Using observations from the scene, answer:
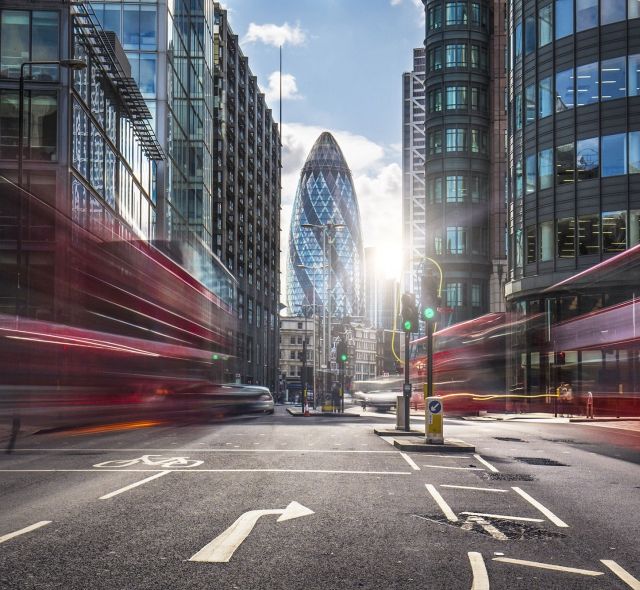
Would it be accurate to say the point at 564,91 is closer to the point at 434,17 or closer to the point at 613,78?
the point at 613,78

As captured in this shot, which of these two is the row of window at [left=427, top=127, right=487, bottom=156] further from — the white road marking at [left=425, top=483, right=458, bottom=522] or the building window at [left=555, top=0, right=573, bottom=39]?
the white road marking at [left=425, top=483, right=458, bottom=522]

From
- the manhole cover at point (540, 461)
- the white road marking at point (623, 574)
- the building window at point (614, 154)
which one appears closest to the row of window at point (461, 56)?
the building window at point (614, 154)

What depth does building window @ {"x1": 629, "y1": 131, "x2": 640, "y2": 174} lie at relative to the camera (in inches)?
1833

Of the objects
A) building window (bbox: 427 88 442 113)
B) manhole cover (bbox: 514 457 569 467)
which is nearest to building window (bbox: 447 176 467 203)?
building window (bbox: 427 88 442 113)

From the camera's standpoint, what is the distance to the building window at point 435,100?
8194 cm

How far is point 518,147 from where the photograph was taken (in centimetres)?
5528

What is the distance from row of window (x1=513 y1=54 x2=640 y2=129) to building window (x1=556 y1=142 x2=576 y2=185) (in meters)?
2.36

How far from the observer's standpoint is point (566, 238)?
162 feet

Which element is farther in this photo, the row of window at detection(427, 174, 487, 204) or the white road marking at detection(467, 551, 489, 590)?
the row of window at detection(427, 174, 487, 204)

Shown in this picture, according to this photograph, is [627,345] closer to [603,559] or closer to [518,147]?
[603,559]

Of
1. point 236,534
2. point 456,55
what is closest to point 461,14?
point 456,55

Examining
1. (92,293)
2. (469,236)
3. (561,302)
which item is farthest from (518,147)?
(92,293)

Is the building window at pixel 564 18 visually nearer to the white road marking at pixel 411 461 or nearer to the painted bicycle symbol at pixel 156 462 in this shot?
the white road marking at pixel 411 461

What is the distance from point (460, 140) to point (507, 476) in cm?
6868
